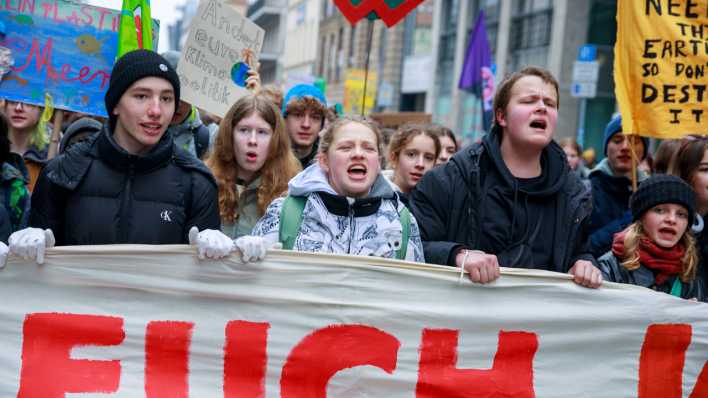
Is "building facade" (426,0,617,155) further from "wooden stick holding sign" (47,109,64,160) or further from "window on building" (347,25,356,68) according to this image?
"wooden stick holding sign" (47,109,64,160)

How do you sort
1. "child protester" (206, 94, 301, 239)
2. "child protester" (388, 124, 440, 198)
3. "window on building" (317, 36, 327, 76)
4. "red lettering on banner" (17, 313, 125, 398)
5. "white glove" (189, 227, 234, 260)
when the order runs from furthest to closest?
1. "window on building" (317, 36, 327, 76)
2. "child protester" (388, 124, 440, 198)
3. "child protester" (206, 94, 301, 239)
4. "red lettering on banner" (17, 313, 125, 398)
5. "white glove" (189, 227, 234, 260)

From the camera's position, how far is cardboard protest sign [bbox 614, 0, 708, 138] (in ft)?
15.6

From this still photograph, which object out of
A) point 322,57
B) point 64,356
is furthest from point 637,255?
point 322,57

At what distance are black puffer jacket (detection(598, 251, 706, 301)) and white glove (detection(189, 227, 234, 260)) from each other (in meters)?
1.68

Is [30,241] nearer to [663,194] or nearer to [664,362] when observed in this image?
[664,362]

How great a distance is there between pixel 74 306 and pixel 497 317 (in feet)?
5.03

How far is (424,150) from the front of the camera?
5.14 meters

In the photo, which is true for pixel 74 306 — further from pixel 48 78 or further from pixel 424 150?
pixel 424 150

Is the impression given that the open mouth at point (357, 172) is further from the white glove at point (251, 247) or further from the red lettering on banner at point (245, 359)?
the red lettering on banner at point (245, 359)

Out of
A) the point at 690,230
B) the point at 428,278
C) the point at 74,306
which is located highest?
the point at 690,230

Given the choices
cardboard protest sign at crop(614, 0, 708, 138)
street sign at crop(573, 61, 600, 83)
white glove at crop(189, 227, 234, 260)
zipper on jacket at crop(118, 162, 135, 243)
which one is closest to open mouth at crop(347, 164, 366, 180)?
white glove at crop(189, 227, 234, 260)

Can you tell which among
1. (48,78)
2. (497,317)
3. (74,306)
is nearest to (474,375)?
(497,317)

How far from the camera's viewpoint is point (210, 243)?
3.09 meters

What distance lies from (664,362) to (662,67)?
1.90 m
